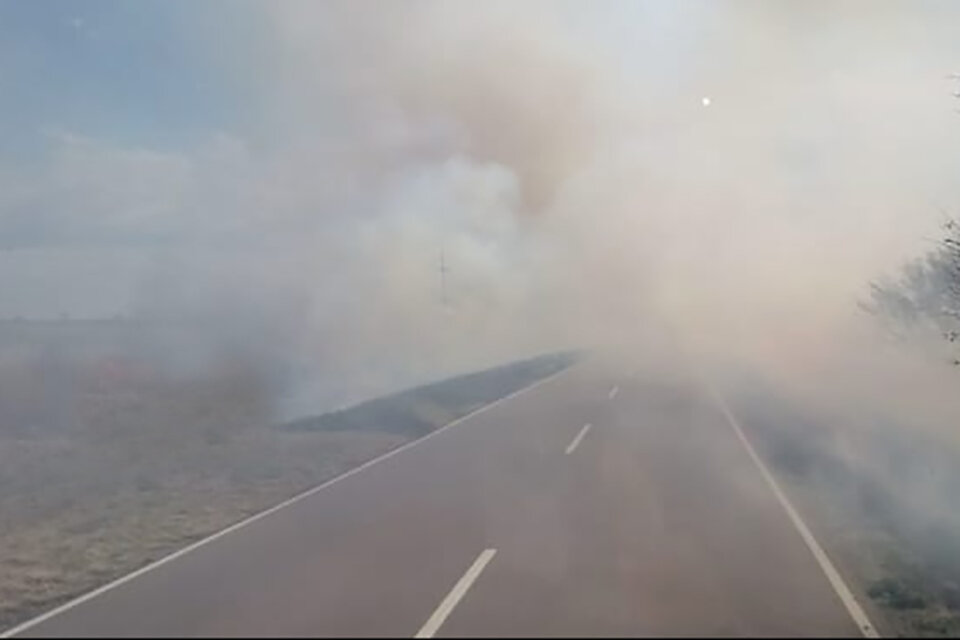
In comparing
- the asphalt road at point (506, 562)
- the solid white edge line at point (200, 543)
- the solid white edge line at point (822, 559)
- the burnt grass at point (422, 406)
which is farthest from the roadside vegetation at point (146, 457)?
the solid white edge line at point (822, 559)

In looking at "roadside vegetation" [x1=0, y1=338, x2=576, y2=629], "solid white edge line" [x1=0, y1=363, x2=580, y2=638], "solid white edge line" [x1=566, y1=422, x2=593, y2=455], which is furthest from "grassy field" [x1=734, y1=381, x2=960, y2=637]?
"roadside vegetation" [x1=0, y1=338, x2=576, y2=629]

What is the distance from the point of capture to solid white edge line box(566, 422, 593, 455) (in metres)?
16.7

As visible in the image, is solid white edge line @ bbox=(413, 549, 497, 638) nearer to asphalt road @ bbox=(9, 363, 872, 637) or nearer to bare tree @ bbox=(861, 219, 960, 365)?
asphalt road @ bbox=(9, 363, 872, 637)

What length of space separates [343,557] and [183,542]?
2.50m

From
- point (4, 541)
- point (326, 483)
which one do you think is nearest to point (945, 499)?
point (326, 483)

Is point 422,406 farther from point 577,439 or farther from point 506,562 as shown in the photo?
point 506,562

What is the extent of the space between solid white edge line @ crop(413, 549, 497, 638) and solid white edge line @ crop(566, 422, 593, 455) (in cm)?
716

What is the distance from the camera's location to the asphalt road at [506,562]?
727cm

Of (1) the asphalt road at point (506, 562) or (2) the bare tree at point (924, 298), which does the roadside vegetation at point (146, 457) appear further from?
(2) the bare tree at point (924, 298)

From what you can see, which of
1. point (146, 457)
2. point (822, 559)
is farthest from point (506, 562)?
point (146, 457)

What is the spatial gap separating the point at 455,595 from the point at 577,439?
401 inches

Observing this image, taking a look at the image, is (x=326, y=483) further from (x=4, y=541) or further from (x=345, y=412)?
(x=345, y=412)

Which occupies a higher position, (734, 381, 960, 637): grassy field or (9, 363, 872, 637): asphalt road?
(9, 363, 872, 637): asphalt road

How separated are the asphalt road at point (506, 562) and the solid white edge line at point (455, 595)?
0.8 inches
